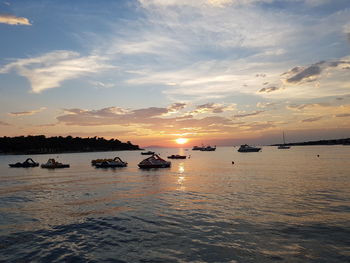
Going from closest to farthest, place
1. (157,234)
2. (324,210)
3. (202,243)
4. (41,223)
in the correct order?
(202,243)
(157,234)
(41,223)
(324,210)

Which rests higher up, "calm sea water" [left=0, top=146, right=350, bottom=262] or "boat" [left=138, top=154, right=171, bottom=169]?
"boat" [left=138, top=154, right=171, bottom=169]

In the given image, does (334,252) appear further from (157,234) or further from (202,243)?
(157,234)

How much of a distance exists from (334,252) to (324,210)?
37.6ft

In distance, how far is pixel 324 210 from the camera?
26.1m

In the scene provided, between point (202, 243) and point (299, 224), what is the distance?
8945mm

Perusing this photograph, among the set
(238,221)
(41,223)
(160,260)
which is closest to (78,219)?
(41,223)

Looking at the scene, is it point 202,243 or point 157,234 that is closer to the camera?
point 202,243

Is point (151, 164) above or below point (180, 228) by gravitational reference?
above

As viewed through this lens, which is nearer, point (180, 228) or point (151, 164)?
point (180, 228)

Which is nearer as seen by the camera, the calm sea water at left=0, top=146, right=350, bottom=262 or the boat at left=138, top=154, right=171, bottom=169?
the calm sea water at left=0, top=146, right=350, bottom=262

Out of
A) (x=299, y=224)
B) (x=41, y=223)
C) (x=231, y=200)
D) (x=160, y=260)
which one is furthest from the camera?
(x=231, y=200)

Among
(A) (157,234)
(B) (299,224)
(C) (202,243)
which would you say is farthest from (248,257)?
(B) (299,224)

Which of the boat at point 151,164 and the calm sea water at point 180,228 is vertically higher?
the boat at point 151,164

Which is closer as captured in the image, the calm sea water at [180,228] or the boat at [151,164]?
the calm sea water at [180,228]
